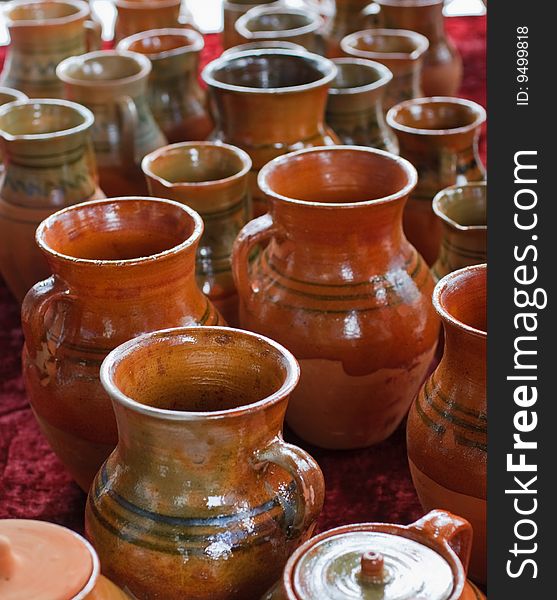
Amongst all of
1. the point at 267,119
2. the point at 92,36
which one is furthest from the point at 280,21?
the point at 267,119

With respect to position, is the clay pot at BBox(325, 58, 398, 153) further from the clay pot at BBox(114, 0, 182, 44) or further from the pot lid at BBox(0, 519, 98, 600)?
the pot lid at BBox(0, 519, 98, 600)

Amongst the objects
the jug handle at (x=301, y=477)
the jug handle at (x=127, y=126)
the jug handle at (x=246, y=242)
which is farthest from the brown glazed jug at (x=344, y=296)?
the jug handle at (x=127, y=126)

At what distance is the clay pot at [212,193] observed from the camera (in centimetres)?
143

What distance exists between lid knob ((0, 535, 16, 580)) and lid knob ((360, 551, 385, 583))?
25 cm

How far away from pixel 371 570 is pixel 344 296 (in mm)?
499

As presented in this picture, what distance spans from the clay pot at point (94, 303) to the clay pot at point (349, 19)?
125 cm

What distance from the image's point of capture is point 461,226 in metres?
1.42

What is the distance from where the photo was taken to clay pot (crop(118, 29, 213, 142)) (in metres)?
2.09

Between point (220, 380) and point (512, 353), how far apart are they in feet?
0.88

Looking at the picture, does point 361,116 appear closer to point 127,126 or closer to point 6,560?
point 127,126

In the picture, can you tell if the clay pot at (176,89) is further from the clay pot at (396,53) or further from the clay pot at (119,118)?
the clay pot at (396,53)

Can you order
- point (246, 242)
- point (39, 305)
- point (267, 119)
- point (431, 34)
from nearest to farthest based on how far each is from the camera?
point (39, 305) < point (246, 242) < point (267, 119) < point (431, 34)

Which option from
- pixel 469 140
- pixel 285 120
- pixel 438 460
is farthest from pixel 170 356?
pixel 469 140

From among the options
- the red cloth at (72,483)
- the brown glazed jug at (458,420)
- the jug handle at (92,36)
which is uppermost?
the jug handle at (92,36)
